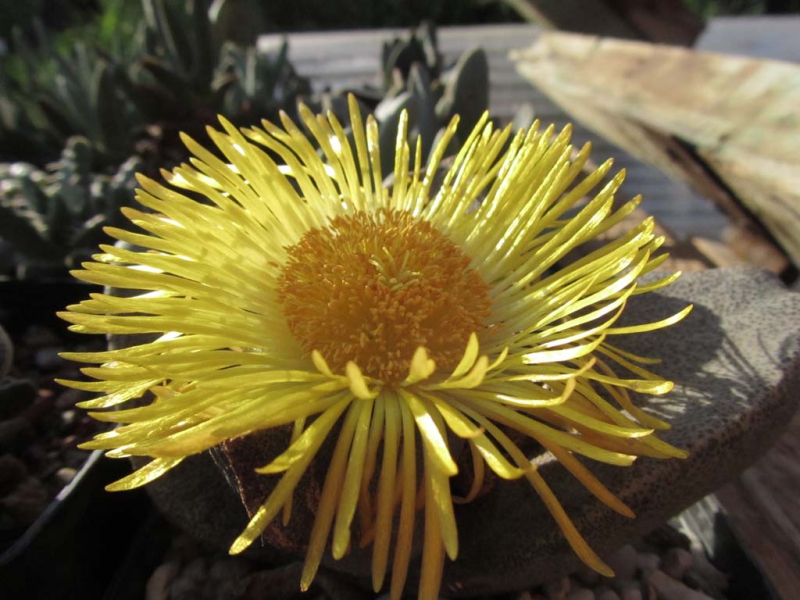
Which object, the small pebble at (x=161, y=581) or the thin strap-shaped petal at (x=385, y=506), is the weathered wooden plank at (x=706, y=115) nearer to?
the thin strap-shaped petal at (x=385, y=506)

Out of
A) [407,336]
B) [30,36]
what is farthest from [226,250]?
[30,36]

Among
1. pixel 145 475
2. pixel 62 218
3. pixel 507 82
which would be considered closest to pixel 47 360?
pixel 62 218

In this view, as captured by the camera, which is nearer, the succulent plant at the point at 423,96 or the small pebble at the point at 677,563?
the small pebble at the point at 677,563

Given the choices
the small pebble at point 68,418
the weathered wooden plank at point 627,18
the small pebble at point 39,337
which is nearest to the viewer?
the small pebble at point 68,418

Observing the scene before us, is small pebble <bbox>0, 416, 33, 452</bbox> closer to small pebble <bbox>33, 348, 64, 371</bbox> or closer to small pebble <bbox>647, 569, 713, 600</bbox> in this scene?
small pebble <bbox>33, 348, 64, 371</bbox>

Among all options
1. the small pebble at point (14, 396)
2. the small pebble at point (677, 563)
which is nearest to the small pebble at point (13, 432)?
the small pebble at point (14, 396)

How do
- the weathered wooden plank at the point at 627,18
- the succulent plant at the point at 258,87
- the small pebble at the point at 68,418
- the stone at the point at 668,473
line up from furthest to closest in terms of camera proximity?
the weathered wooden plank at the point at 627,18, the succulent plant at the point at 258,87, the small pebble at the point at 68,418, the stone at the point at 668,473

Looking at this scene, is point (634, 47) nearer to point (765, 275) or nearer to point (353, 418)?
point (765, 275)
